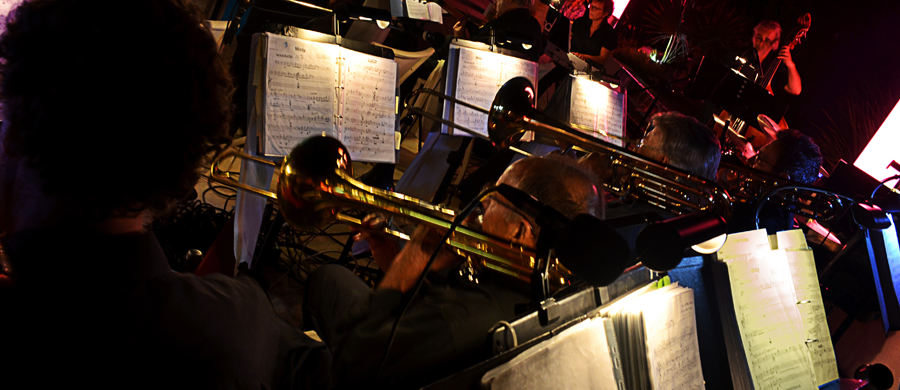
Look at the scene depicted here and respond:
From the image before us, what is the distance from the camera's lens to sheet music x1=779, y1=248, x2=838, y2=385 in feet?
6.45

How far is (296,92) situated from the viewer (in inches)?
101

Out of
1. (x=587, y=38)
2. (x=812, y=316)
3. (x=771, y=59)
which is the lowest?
(x=812, y=316)

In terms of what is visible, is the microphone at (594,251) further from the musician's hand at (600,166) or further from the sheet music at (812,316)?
the musician's hand at (600,166)

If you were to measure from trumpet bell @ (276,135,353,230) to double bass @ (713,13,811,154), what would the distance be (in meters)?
5.55

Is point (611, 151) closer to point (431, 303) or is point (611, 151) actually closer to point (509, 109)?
point (509, 109)

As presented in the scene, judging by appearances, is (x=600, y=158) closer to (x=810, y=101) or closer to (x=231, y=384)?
(x=231, y=384)

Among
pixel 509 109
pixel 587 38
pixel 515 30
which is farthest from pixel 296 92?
pixel 587 38

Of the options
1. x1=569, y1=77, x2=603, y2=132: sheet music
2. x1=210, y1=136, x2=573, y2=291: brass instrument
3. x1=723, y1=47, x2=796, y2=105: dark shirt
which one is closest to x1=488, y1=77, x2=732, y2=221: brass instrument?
x1=210, y1=136, x2=573, y2=291: brass instrument

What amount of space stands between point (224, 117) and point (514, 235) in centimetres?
92

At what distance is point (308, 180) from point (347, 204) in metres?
0.16

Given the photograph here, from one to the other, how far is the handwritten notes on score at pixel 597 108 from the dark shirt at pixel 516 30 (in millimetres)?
549

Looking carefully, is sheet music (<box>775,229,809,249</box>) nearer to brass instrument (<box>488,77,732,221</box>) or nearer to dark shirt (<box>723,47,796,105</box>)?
brass instrument (<box>488,77,732,221</box>)

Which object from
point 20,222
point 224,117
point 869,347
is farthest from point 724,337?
point 869,347

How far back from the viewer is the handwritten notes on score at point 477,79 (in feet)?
11.5
